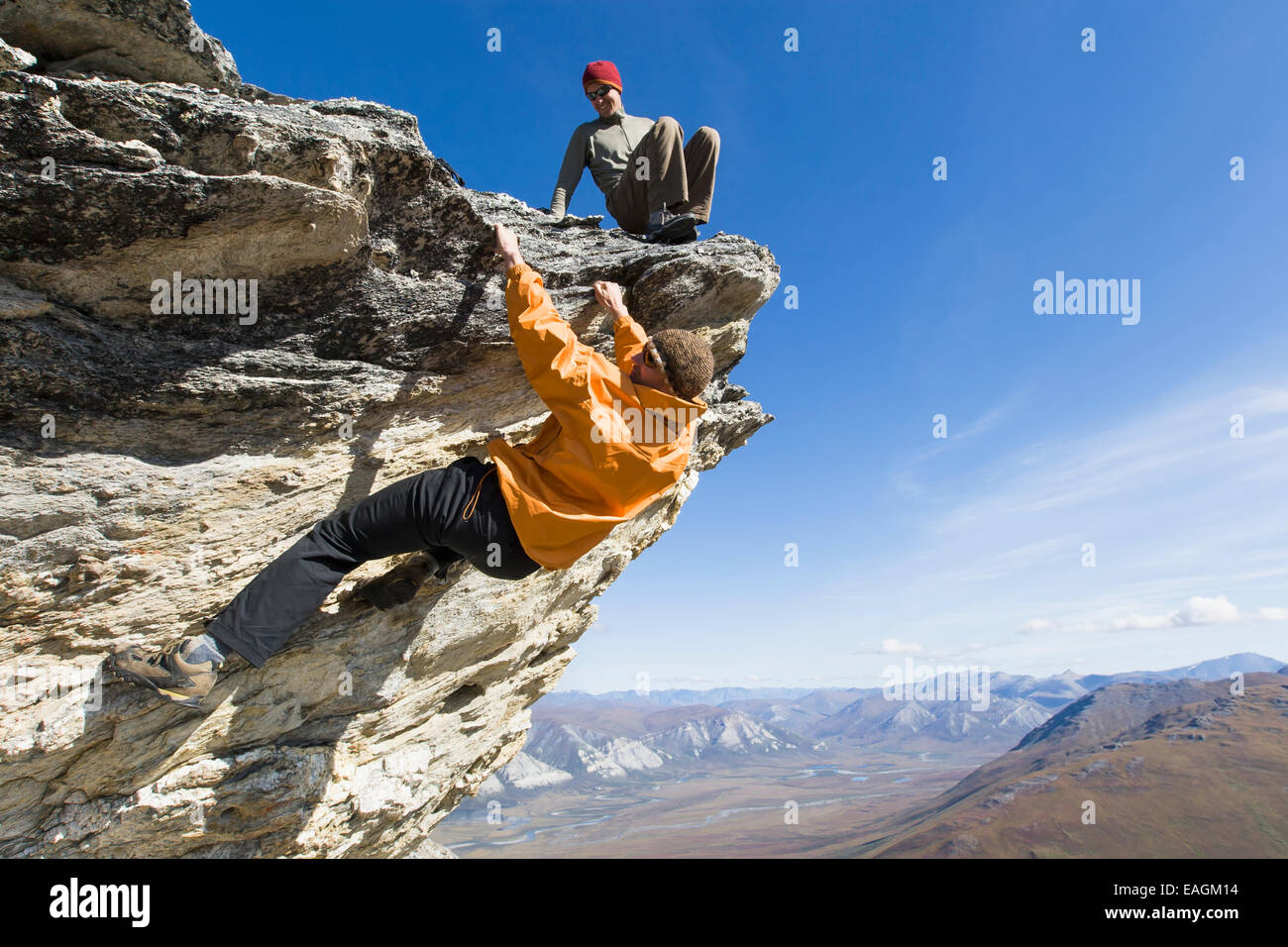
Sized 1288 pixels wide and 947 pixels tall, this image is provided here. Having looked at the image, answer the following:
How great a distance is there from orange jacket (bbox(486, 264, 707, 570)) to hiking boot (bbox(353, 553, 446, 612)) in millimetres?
1881

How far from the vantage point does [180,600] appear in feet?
17.0

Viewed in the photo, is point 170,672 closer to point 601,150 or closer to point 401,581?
point 401,581

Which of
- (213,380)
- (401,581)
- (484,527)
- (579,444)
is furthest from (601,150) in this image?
(401,581)

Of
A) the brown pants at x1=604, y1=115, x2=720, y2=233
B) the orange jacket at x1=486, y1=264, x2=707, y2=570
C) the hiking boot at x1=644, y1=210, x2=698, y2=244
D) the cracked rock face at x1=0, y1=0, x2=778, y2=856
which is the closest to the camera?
the cracked rock face at x1=0, y1=0, x2=778, y2=856

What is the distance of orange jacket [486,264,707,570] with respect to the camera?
14.7 feet

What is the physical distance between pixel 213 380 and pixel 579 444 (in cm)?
297

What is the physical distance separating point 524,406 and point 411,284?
5.99 ft

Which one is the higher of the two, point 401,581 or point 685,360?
point 685,360

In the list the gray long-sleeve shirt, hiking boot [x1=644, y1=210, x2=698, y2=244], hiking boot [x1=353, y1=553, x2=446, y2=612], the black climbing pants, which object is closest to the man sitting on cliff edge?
the black climbing pants

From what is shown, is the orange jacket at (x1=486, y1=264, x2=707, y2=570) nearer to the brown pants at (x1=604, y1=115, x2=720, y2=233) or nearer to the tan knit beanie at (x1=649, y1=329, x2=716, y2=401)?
the tan knit beanie at (x1=649, y1=329, x2=716, y2=401)

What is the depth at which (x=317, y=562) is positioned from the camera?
4812mm

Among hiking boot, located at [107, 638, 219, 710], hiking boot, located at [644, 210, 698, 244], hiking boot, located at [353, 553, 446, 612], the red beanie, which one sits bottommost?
hiking boot, located at [107, 638, 219, 710]

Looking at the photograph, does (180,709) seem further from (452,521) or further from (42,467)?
(452,521)
